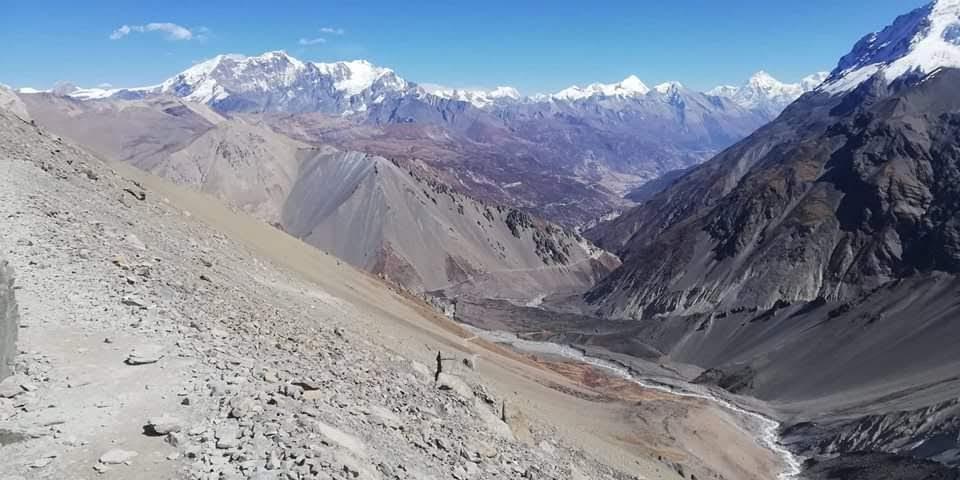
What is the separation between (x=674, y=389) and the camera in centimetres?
10738

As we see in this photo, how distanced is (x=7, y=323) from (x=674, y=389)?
3976 inches

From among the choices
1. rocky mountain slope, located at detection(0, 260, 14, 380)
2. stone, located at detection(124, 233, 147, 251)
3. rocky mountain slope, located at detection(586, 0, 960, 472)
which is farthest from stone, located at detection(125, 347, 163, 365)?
rocky mountain slope, located at detection(586, 0, 960, 472)

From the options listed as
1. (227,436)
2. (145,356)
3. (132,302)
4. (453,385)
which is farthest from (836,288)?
(227,436)

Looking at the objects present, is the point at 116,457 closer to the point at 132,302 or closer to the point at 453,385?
the point at 132,302

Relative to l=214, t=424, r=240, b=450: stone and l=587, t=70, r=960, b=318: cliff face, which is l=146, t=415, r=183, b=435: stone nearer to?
l=214, t=424, r=240, b=450: stone

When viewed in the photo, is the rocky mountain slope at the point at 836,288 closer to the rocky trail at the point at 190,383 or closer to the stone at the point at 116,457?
the rocky trail at the point at 190,383

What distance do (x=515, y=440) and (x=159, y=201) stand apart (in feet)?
94.2

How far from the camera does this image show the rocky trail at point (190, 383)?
1359 centimetres

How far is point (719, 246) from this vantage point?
16888 cm

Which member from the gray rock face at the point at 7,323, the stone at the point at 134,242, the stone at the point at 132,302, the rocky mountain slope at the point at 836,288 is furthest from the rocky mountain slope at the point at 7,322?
the rocky mountain slope at the point at 836,288

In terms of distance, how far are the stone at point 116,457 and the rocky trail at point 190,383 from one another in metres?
0.02

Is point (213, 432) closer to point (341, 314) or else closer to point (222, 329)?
point (222, 329)

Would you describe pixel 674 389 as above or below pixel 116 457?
below

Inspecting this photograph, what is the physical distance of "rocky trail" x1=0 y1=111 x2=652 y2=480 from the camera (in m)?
13.6
